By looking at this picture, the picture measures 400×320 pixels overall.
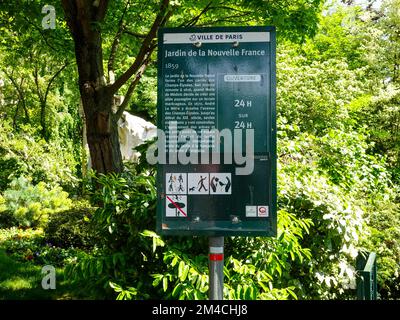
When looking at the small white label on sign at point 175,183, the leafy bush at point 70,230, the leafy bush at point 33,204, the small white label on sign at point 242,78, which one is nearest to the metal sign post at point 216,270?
the small white label on sign at point 175,183

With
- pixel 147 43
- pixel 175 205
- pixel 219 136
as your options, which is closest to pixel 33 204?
pixel 147 43

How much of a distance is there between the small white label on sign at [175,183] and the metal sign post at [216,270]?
37cm

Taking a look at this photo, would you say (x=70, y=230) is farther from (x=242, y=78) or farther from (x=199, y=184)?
(x=242, y=78)

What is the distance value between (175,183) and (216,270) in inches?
23.5

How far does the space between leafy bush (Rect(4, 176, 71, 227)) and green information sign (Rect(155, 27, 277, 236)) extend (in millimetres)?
8333

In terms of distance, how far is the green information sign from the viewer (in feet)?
10.6

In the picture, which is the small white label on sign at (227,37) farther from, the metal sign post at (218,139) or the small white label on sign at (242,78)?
the small white label on sign at (242,78)

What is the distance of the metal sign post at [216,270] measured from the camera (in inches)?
128

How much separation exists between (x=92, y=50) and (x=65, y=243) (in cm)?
328

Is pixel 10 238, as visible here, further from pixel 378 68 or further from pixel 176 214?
pixel 378 68

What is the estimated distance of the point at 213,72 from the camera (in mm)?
3283

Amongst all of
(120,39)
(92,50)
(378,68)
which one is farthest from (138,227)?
(378,68)

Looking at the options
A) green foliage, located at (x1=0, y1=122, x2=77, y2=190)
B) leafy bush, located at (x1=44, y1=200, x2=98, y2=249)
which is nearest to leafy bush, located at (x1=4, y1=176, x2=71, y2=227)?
leafy bush, located at (x1=44, y1=200, x2=98, y2=249)

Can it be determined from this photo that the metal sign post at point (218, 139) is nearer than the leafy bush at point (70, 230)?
Yes
